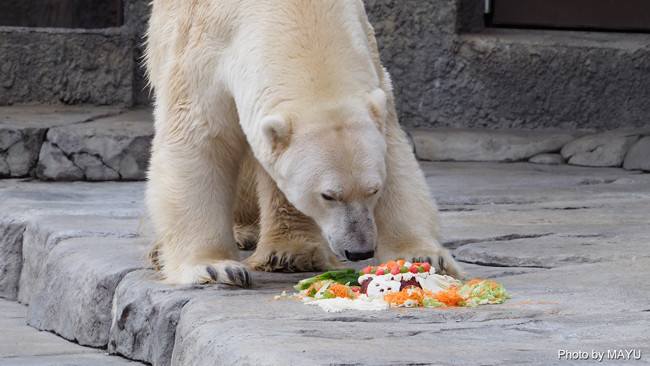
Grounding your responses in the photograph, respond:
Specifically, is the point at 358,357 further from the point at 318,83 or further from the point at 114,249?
the point at 114,249

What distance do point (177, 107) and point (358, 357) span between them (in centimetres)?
138

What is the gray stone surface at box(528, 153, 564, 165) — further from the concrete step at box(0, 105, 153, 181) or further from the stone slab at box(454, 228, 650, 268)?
the stone slab at box(454, 228, 650, 268)

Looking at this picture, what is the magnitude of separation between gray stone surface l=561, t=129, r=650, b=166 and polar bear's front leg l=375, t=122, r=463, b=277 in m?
3.49

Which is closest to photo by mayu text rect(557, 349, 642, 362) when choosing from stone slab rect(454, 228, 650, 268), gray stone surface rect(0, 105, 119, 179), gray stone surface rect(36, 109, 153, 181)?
stone slab rect(454, 228, 650, 268)

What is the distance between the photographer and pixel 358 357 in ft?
6.99

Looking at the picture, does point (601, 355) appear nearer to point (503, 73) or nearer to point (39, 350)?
point (39, 350)

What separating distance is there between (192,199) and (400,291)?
766 millimetres

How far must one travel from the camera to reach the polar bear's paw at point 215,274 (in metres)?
3.08

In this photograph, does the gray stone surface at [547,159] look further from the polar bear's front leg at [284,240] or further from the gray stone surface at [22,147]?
the polar bear's front leg at [284,240]

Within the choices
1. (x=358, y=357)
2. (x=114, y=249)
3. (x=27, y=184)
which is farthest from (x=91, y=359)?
(x=27, y=184)

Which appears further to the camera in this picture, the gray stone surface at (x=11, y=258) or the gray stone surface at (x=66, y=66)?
the gray stone surface at (x=66, y=66)

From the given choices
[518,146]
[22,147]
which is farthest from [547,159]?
[22,147]

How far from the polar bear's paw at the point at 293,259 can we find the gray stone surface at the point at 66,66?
3459 millimetres

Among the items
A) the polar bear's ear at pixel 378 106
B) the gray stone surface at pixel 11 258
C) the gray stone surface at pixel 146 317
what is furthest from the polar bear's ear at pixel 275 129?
the gray stone surface at pixel 11 258
